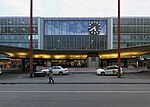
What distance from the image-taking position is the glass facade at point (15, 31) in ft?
341

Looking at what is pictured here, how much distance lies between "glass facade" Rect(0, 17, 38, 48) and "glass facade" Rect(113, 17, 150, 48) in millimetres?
32913

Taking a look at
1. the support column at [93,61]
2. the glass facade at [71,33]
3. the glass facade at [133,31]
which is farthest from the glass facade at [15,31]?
the support column at [93,61]

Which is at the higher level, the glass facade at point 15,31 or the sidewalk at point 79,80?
the glass facade at point 15,31

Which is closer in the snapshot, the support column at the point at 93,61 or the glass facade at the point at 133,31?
the support column at the point at 93,61

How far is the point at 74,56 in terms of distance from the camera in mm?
86625

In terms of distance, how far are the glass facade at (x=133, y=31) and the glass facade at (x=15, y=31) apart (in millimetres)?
32913

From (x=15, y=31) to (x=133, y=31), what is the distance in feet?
146

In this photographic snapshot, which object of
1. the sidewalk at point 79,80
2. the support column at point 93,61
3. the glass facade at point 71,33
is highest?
the glass facade at point 71,33

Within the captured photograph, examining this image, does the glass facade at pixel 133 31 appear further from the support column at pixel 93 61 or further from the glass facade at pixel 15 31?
the glass facade at pixel 15 31

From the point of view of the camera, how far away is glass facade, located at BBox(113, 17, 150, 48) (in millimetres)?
102938

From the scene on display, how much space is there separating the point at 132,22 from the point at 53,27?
96.3 ft

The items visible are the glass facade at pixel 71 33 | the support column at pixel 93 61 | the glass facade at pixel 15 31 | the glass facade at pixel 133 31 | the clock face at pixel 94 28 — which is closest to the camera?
the support column at pixel 93 61

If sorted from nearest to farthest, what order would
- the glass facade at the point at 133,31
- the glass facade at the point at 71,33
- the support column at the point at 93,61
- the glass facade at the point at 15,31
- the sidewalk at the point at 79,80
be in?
the sidewalk at the point at 79,80 → the support column at the point at 93,61 → the glass facade at the point at 71,33 → the glass facade at the point at 133,31 → the glass facade at the point at 15,31

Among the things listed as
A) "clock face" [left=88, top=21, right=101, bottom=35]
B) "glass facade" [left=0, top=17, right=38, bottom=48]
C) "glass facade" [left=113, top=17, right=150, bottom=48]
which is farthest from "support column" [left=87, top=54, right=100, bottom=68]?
"glass facade" [left=0, top=17, right=38, bottom=48]
